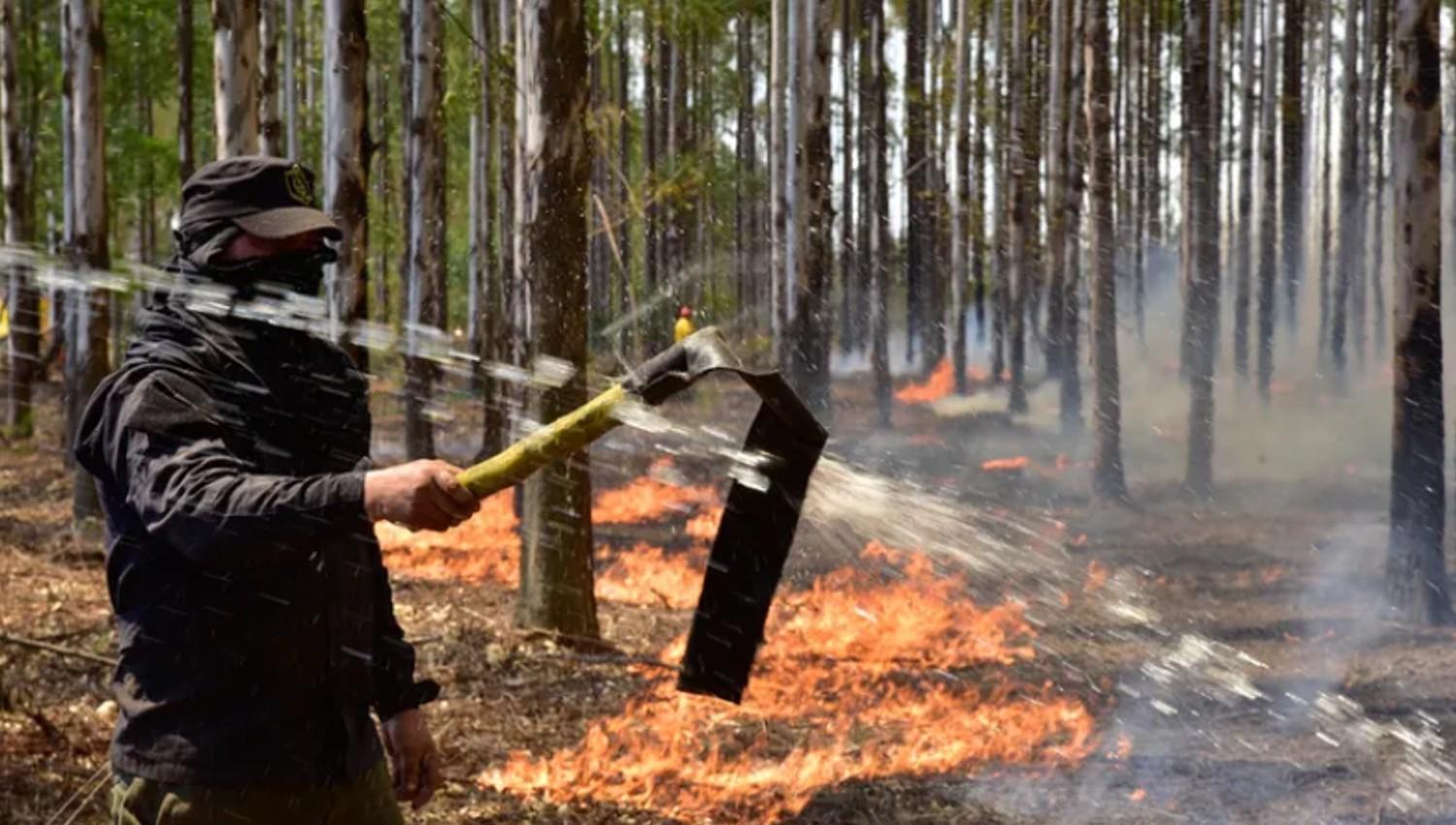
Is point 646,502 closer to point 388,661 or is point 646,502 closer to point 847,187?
point 388,661

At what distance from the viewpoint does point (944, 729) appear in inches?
311

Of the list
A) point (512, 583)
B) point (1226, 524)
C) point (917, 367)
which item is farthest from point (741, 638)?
point (917, 367)

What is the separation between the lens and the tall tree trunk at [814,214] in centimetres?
1723

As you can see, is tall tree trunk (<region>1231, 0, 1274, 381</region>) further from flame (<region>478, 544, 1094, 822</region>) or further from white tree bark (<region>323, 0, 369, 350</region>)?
white tree bark (<region>323, 0, 369, 350</region>)

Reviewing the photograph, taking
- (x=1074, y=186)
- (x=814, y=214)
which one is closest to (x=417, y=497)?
(x=814, y=214)

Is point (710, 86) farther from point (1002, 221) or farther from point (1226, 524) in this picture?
point (1226, 524)

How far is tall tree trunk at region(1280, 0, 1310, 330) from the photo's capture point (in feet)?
88.8

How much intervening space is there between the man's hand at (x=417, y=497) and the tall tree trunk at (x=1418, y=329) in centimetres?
995

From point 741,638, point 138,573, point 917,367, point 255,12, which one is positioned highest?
point 255,12

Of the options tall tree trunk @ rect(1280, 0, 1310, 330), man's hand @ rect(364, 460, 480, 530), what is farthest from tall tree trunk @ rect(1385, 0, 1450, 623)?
tall tree trunk @ rect(1280, 0, 1310, 330)

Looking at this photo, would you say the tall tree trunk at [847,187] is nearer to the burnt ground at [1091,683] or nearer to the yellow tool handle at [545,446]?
the burnt ground at [1091,683]

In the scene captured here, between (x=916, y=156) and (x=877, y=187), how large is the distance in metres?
5.24

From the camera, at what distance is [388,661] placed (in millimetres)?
3270

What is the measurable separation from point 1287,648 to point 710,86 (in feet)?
94.1
